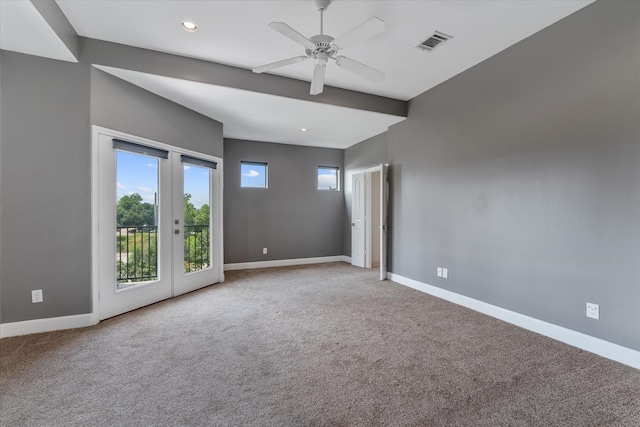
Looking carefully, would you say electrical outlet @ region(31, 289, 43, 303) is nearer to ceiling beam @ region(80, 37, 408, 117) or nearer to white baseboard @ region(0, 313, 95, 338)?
white baseboard @ region(0, 313, 95, 338)

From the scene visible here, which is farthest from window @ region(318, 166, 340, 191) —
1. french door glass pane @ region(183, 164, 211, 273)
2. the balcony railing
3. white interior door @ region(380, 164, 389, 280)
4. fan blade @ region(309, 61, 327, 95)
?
fan blade @ region(309, 61, 327, 95)

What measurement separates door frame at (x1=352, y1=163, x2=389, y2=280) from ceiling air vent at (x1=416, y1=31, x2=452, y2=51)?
2.01 metres

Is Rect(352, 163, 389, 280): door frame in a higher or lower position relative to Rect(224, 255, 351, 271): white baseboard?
higher

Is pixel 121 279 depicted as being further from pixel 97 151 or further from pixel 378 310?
pixel 378 310

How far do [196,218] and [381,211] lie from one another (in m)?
3.03

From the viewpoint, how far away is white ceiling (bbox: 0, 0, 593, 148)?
238cm

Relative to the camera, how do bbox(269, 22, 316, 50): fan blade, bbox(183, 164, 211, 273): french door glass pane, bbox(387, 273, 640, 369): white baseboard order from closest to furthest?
1. bbox(269, 22, 316, 50): fan blade
2. bbox(387, 273, 640, 369): white baseboard
3. bbox(183, 164, 211, 273): french door glass pane

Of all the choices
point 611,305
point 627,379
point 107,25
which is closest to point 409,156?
point 611,305

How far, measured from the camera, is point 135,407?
67.4 inches

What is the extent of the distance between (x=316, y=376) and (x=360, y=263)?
409 cm

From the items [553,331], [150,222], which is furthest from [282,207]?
[553,331]

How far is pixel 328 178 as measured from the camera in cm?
683

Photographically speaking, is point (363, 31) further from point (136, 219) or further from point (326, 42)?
point (136, 219)

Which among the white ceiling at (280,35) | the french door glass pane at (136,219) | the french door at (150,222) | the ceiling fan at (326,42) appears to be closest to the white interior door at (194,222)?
the french door at (150,222)
